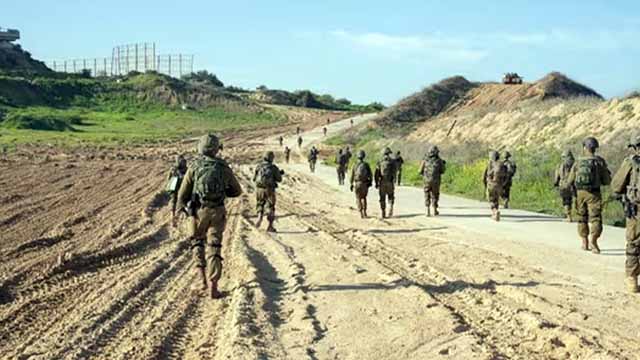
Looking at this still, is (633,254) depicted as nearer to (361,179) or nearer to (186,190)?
(186,190)

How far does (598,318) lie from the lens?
435 inches

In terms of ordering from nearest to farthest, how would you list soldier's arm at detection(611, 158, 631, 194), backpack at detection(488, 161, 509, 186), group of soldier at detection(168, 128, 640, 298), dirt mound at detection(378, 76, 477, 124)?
group of soldier at detection(168, 128, 640, 298) → soldier's arm at detection(611, 158, 631, 194) → backpack at detection(488, 161, 509, 186) → dirt mound at detection(378, 76, 477, 124)

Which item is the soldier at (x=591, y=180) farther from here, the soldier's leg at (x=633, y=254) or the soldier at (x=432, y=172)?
the soldier at (x=432, y=172)

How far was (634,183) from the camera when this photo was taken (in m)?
13.0

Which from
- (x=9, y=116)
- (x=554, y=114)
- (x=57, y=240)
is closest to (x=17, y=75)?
(x=9, y=116)

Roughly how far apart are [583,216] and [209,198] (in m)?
7.78

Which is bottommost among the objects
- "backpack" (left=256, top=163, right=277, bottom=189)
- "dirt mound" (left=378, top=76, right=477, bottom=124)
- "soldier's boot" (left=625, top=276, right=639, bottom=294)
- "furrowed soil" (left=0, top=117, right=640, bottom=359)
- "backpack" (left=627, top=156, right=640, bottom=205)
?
"furrowed soil" (left=0, top=117, right=640, bottom=359)

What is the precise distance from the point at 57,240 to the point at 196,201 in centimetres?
741

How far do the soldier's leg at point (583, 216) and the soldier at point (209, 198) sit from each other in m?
6.87

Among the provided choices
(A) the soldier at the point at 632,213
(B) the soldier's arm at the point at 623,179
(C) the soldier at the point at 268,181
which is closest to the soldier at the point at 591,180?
(B) the soldier's arm at the point at 623,179

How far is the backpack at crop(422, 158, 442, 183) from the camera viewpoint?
77.4 feet

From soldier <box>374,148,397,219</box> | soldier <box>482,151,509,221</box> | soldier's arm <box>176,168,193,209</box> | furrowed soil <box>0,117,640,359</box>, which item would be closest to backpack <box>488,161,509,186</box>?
soldier <box>482,151,509,221</box>

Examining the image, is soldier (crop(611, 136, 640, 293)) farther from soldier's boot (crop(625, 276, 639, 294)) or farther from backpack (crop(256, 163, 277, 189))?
backpack (crop(256, 163, 277, 189))

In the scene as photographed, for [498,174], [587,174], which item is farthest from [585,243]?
[498,174]
